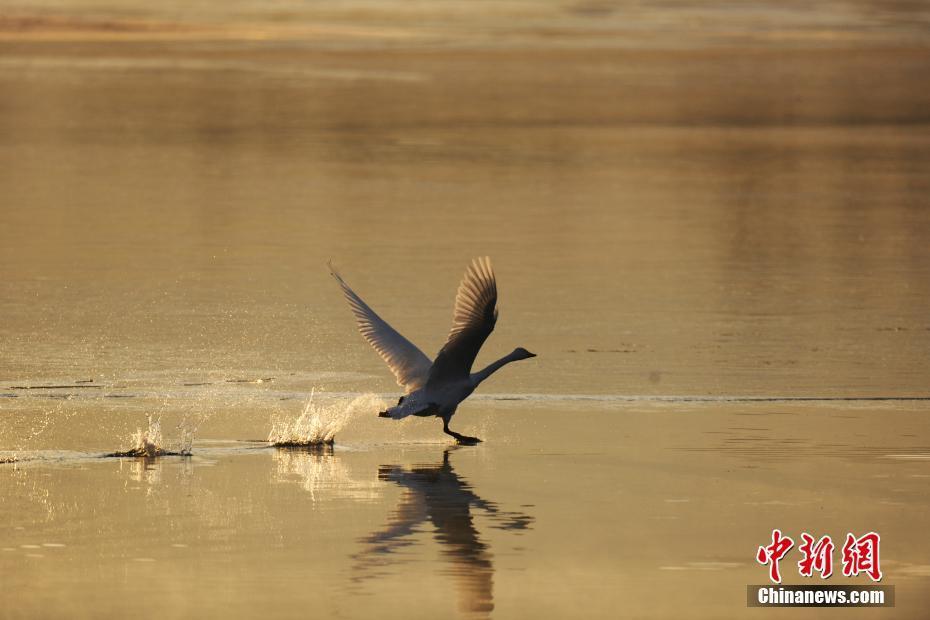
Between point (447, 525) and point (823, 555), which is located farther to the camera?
point (447, 525)

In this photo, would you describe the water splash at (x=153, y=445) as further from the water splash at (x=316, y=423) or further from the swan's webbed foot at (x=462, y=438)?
the swan's webbed foot at (x=462, y=438)

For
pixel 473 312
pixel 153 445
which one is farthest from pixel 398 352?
pixel 153 445

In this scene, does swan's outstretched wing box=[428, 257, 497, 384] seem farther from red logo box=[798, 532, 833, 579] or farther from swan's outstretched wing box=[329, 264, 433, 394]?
red logo box=[798, 532, 833, 579]

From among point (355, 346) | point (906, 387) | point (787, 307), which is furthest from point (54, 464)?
point (787, 307)

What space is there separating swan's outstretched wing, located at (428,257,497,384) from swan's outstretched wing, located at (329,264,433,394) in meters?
0.55

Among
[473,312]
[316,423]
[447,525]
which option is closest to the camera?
[447,525]

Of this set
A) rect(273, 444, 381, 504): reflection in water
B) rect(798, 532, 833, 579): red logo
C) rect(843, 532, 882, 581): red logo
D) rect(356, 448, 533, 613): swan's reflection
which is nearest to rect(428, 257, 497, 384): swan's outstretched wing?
rect(356, 448, 533, 613): swan's reflection

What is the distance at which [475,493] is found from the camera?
13727 millimetres

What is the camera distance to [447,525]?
42.0 feet

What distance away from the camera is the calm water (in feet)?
38.9

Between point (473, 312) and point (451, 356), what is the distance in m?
0.44

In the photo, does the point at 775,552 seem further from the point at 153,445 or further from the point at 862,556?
the point at 153,445

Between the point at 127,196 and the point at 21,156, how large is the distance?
8166 mm

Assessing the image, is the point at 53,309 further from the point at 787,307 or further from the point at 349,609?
the point at 349,609
